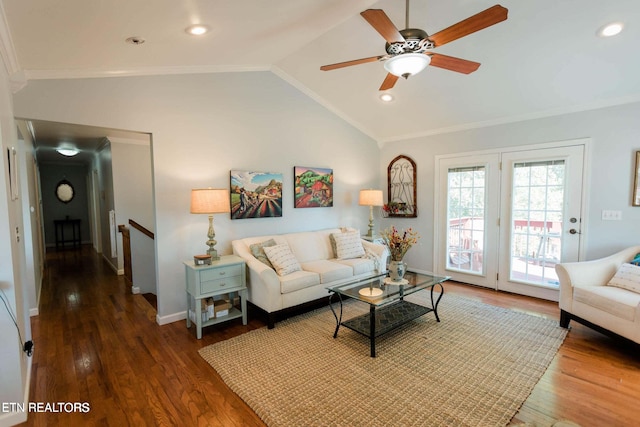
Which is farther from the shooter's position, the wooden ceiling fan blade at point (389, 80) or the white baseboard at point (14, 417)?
the wooden ceiling fan blade at point (389, 80)

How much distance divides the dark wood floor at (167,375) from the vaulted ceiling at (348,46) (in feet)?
7.99

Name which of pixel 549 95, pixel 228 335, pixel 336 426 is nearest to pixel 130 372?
pixel 228 335

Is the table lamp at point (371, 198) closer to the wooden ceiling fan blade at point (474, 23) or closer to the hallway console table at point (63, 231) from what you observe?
the wooden ceiling fan blade at point (474, 23)

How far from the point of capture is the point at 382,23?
198 cm

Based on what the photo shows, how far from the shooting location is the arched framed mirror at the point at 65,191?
28.3 ft

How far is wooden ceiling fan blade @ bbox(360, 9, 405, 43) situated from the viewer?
1.88 meters

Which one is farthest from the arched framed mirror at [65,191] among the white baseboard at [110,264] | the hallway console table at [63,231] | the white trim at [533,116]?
the white trim at [533,116]

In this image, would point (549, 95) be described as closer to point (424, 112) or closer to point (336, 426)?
point (424, 112)

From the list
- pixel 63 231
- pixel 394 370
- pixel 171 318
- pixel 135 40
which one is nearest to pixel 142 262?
pixel 171 318

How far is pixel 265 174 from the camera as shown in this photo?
13.6ft

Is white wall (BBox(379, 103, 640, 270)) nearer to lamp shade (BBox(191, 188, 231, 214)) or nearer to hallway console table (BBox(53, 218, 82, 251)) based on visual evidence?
lamp shade (BBox(191, 188, 231, 214))

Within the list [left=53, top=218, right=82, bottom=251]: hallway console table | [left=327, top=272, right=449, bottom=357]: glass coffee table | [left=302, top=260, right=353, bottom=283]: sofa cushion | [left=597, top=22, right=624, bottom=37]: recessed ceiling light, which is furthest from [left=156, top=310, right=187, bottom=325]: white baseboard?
[left=53, top=218, right=82, bottom=251]: hallway console table

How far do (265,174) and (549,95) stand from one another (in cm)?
355

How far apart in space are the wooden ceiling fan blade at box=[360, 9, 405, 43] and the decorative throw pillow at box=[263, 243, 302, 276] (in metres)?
2.40
